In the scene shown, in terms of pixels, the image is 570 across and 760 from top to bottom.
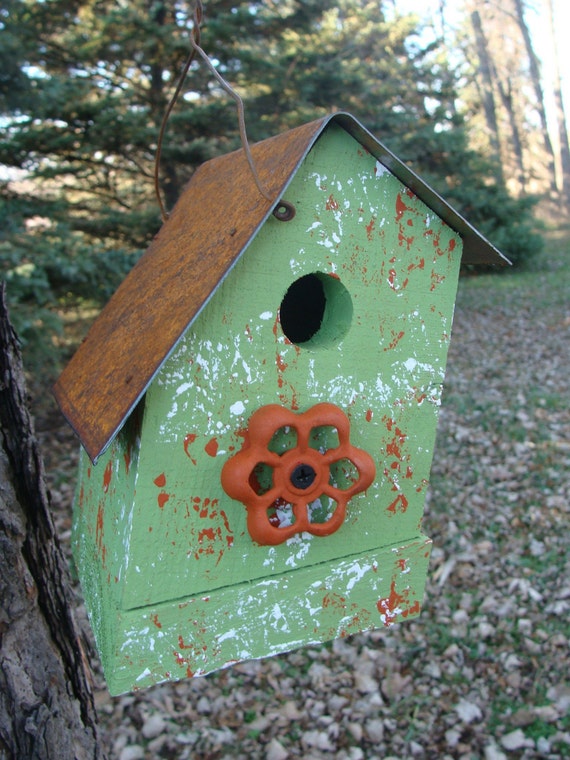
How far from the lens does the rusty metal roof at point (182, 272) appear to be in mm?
1164

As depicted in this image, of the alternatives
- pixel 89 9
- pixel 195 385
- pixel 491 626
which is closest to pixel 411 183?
pixel 195 385

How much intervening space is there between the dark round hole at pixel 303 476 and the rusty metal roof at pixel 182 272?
0.38 m

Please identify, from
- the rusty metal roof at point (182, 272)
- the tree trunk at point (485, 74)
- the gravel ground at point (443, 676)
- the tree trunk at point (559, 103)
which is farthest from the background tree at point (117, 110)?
the tree trunk at point (559, 103)

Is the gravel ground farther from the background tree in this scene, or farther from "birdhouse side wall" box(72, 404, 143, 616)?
the background tree

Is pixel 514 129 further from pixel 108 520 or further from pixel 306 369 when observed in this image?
pixel 108 520

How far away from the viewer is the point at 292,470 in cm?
131

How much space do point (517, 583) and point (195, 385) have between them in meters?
2.89

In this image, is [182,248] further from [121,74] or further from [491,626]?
[121,74]

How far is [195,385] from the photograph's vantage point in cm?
129

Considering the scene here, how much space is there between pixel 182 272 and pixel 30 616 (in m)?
0.75

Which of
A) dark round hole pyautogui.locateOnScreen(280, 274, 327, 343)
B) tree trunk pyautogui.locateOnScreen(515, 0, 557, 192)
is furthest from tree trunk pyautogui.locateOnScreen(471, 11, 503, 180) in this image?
dark round hole pyautogui.locateOnScreen(280, 274, 327, 343)

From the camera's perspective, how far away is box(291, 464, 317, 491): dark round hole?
132 centimetres

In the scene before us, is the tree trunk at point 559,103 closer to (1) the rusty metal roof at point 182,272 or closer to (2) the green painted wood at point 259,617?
(1) the rusty metal roof at point 182,272

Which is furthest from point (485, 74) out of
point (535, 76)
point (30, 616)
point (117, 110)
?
point (30, 616)
